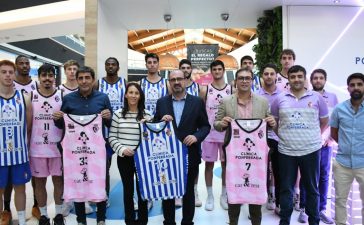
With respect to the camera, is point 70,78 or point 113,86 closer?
point 70,78

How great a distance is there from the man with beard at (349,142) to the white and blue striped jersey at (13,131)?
10.2 ft

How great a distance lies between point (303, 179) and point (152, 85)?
2.14 m

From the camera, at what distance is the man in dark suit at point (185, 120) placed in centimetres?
336

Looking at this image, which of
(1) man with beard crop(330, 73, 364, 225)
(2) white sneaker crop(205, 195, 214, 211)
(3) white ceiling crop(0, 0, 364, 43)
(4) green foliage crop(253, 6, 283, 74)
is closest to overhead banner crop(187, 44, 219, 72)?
(3) white ceiling crop(0, 0, 364, 43)

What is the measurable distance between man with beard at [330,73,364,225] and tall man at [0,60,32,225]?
312 cm

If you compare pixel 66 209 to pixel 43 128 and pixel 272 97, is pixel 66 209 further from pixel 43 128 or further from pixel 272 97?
pixel 272 97

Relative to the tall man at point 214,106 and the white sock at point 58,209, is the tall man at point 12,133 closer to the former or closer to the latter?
the white sock at point 58,209

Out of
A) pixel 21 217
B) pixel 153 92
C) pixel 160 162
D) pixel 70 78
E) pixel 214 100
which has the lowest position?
pixel 21 217

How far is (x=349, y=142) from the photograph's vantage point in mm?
3281

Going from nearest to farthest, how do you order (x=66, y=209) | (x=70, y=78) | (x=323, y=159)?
(x=323, y=159) < (x=70, y=78) < (x=66, y=209)

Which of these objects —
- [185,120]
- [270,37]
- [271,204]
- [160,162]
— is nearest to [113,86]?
[185,120]

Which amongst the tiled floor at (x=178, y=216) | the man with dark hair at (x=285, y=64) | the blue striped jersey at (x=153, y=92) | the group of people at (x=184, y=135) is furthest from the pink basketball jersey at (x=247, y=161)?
the blue striped jersey at (x=153, y=92)

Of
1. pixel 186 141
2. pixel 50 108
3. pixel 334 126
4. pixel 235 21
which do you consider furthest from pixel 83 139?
pixel 235 21

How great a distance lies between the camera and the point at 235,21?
744 cm
